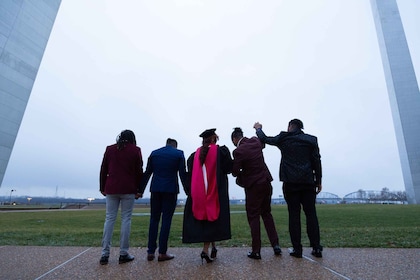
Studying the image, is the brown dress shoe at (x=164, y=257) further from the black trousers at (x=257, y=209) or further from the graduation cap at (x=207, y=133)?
the graduation cap at (x=207, y=133)

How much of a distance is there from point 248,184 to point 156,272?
1.65m

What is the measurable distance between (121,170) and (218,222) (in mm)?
1524

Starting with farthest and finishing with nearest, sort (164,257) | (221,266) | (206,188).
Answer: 1. (206,188)
2. (164,257)
3. (221,266)

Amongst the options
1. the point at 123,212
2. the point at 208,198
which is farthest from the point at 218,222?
the point at 123,212

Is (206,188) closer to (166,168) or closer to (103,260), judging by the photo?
(166,168)

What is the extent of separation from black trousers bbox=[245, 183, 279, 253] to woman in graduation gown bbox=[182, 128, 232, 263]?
1.06 ft

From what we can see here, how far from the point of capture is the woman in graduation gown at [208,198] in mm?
3463

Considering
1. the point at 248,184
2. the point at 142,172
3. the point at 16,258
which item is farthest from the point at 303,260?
the point at 16,258

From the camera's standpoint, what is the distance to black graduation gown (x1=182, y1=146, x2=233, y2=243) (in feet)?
11.3

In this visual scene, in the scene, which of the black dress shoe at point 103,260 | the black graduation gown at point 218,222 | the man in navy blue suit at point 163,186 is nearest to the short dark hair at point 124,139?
the man in navy blue suit at point 163,186

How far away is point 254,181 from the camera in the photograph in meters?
3.73

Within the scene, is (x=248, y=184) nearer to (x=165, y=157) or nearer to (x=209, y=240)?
(x=209, y=240)

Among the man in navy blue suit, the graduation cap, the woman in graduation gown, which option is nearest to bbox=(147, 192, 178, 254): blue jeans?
the man in navy blue suit

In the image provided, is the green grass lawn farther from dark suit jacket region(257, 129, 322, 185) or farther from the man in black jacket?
dark suit jacket region(257, 129, 322, 185)
